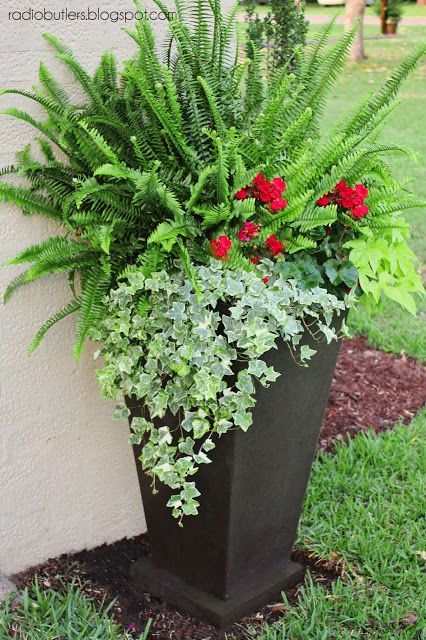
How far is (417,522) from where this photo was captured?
10.9 feet

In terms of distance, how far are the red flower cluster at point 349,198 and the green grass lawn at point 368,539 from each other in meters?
1.33

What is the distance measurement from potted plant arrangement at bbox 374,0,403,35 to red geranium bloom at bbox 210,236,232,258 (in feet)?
67.2

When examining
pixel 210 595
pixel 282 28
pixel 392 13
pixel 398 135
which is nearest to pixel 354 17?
pixel 398 135

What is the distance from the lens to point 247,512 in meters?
2.70

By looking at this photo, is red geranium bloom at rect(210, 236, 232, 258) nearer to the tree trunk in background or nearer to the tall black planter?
the tall black planter

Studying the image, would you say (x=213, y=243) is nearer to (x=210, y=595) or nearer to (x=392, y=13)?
(x=210, y=595)

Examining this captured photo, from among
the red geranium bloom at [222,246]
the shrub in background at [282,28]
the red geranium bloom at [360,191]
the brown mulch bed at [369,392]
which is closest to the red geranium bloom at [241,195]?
the red geranium bloom at [222,246]

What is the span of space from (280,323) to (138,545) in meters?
1.32

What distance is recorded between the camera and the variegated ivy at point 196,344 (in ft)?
7.79

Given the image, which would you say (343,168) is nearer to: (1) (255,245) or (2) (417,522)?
(1) (255,245)

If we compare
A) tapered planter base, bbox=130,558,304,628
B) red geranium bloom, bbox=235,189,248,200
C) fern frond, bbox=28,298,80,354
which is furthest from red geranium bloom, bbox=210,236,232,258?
tapered planter base, bbox=130,558,304,628

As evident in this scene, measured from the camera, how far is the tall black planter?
102 inches

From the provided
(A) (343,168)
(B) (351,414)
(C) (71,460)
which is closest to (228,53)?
(A) (343,168)

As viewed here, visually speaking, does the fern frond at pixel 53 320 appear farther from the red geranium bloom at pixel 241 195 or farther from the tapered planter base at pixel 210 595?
the tapered planter base at pixel 210 595
